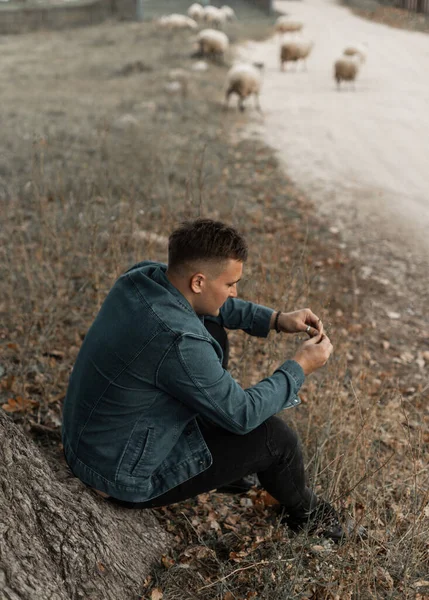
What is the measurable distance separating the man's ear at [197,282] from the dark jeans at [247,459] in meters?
0.58

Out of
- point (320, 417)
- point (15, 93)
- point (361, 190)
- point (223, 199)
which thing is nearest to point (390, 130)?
point (361, 190)

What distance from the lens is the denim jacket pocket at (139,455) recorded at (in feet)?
7.84

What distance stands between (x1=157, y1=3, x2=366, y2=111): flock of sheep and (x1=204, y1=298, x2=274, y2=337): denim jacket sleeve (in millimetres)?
10168

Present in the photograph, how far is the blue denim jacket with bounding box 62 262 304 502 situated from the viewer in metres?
2.25

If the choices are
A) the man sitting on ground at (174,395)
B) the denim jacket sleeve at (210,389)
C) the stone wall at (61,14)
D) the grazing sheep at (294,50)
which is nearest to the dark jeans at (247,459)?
the man sitting on ground at (174,395)

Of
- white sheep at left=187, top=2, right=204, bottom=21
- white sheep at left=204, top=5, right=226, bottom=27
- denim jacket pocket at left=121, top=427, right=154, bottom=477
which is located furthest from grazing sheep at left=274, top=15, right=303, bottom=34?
denim jacket pocket at left=121, top=427, right=154, bottom=477

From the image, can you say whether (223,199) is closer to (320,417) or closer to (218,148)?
(218,148)

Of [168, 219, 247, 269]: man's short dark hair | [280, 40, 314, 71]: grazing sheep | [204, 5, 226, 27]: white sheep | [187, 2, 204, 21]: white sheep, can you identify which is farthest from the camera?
[187, 2, 204, 21]: white sheep

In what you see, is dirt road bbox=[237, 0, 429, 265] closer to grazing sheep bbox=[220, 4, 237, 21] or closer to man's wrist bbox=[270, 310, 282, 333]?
man's wrist bbox=[270, 310, 282, 333]

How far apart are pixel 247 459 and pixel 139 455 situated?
437mm

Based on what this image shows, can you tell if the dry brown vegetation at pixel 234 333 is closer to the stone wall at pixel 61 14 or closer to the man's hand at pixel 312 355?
the man's hand at pixel 312 355

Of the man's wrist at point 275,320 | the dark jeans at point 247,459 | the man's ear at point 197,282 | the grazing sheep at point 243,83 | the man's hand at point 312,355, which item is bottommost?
the grazing sheep at point 243,83

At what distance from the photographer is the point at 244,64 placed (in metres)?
13.5

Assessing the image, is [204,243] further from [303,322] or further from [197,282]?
[303,322]
